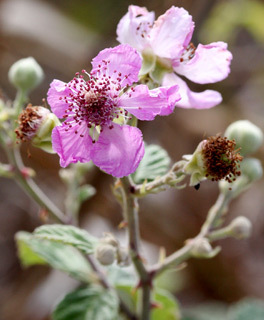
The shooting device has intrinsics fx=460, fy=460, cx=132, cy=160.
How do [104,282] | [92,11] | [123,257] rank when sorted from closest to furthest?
[123,257]
[104,282]
[92,11]

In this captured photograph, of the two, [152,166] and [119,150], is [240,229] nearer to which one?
[152,166]

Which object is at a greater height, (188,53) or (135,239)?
(188,53)

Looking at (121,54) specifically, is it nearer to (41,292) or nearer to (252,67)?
(41,292)

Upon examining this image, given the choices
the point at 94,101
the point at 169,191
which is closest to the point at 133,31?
the point at 94,101

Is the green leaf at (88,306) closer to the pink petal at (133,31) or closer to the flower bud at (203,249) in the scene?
the flower bud at (203,249)

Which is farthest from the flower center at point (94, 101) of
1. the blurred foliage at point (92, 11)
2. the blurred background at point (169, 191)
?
the blurred foliage at point (92, 11)
